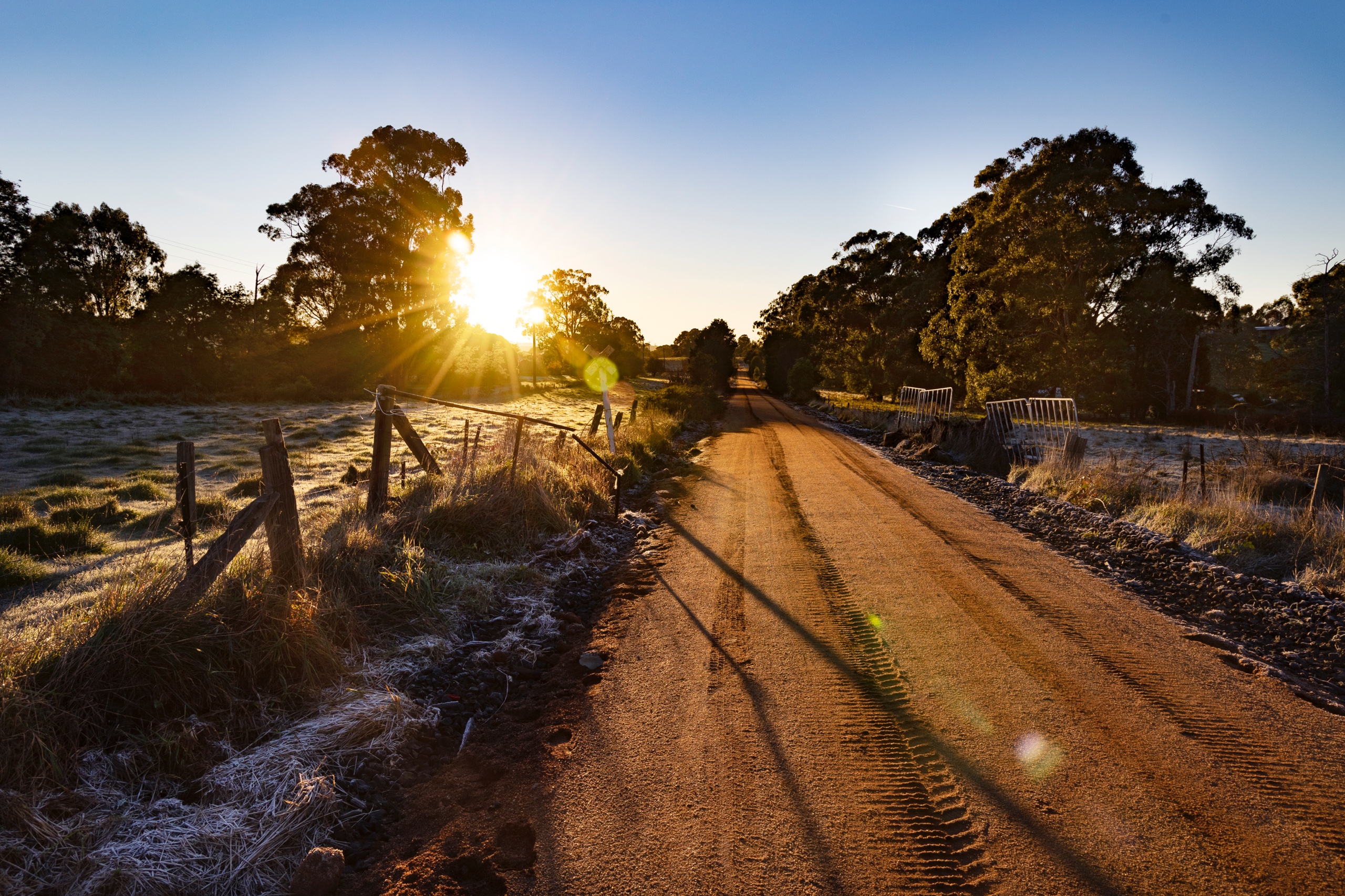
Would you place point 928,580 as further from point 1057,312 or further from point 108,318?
point 108,318

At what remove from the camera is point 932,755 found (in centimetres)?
353

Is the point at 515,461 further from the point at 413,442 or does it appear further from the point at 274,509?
the point at 274,509

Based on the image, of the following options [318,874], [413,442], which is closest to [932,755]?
[318,874]

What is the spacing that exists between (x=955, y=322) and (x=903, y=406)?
6.31 metres

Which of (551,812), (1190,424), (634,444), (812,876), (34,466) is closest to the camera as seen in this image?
(812,876)

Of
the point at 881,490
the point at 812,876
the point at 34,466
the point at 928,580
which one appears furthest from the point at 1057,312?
the point at 34,466

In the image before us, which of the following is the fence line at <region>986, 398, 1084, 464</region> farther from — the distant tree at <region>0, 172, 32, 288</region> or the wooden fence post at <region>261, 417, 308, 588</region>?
the distant tree at <region>0, 172, 32, 288</region>

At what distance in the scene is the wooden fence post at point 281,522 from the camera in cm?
462

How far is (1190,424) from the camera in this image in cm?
2895

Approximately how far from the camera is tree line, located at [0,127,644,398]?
30984 mm

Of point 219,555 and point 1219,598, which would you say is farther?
point 1219,598

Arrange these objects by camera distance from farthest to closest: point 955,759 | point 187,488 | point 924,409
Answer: point 924,409 < point 187,488 < point 955,759

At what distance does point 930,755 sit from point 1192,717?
72.9 inches

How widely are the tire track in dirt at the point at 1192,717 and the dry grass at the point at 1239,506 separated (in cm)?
337
